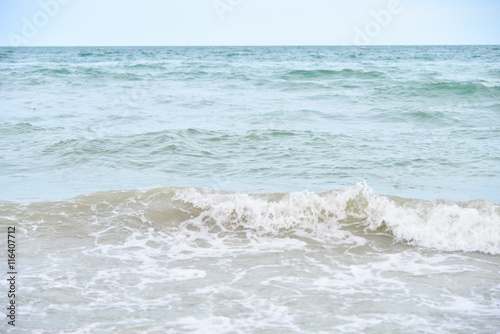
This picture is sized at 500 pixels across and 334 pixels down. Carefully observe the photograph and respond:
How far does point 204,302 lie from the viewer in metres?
4.34

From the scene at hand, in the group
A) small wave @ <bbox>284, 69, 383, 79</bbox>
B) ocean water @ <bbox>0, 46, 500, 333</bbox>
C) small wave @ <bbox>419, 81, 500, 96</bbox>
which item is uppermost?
small wave @ <bbox>284, 69, 383, 79</bbox>

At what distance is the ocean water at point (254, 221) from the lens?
420 centimetres

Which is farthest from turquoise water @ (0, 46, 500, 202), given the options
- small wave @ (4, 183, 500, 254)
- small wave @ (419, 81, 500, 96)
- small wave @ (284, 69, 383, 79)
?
small wave @ (284, 69, 383, 79)

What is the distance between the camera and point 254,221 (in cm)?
656

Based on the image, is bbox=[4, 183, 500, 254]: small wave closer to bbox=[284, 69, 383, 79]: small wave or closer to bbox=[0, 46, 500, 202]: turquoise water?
bbox=[0, 46, 500, 202]: turquoise water

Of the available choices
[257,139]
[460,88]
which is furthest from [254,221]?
[460,88]

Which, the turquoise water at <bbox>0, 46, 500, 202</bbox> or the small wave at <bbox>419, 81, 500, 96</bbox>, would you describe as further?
the small wave at <bbox>419, 81, 500, 96</bbox>

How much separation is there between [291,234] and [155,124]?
733cm

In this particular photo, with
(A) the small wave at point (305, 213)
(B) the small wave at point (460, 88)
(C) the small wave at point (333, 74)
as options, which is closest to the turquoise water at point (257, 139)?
(B) the small wave at point (460, 88)

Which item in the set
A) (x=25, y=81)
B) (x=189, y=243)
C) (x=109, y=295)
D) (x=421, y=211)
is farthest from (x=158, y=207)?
(x=25, y=81)

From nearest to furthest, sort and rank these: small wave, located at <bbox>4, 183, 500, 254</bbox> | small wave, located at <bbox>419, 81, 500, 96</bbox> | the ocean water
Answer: the ocean water → small wave, located at <bbox>4, 183, 500, 254</bbox> → small wave, located at <bbox>419, 81, 500, 96</bbox>

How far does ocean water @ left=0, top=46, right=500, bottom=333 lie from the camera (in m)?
4.20

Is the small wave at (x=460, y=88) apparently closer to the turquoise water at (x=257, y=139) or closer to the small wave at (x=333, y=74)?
the turquoise water at (x=257, y=139)

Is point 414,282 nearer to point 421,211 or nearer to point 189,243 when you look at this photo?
point 421,211
